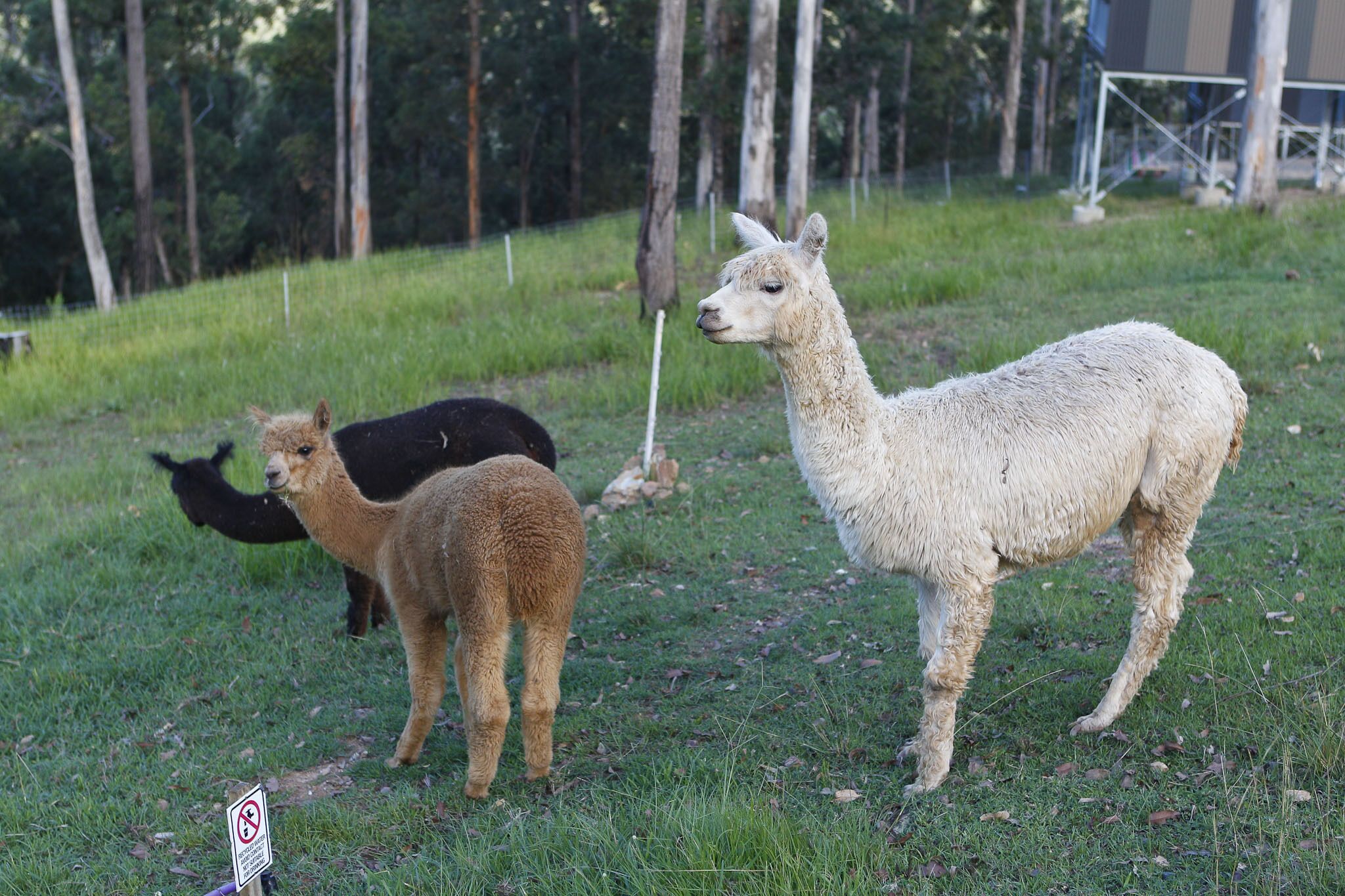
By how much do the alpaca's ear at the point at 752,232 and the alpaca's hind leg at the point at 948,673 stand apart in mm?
1599

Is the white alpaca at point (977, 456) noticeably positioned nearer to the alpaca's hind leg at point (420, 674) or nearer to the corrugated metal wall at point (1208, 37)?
the alpaca's hind leg at point (420, 674)

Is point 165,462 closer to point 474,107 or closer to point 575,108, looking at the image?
point 474,107

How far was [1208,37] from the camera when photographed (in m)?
22.3

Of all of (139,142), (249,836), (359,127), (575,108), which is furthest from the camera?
(575,108)

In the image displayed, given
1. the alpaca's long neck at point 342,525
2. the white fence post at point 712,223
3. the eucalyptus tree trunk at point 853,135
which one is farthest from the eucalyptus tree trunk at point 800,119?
the alpaca's long neck at point 342,525

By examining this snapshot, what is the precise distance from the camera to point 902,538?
4629mm

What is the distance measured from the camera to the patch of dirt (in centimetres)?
523

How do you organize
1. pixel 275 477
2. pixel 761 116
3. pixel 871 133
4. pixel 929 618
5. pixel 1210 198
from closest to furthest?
pixel 929 618 < pixel 275 477 < pixel 761 116 < pixel 1210 198 < pixel 871 133

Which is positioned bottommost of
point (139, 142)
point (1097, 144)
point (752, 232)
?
point (752, 232)

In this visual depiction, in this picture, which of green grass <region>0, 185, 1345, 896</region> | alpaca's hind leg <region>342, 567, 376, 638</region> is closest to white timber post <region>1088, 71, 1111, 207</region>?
green grass <region>0, 185, 1345, 896</region>

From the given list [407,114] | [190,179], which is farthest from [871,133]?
[190,179]

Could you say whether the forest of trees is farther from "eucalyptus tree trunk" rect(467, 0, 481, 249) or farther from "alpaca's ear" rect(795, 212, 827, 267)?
"alpaca's ear" rect(795, 212, 827, 267)

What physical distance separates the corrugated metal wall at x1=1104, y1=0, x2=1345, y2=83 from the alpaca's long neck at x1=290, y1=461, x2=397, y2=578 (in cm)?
2085

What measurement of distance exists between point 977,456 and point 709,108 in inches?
873
